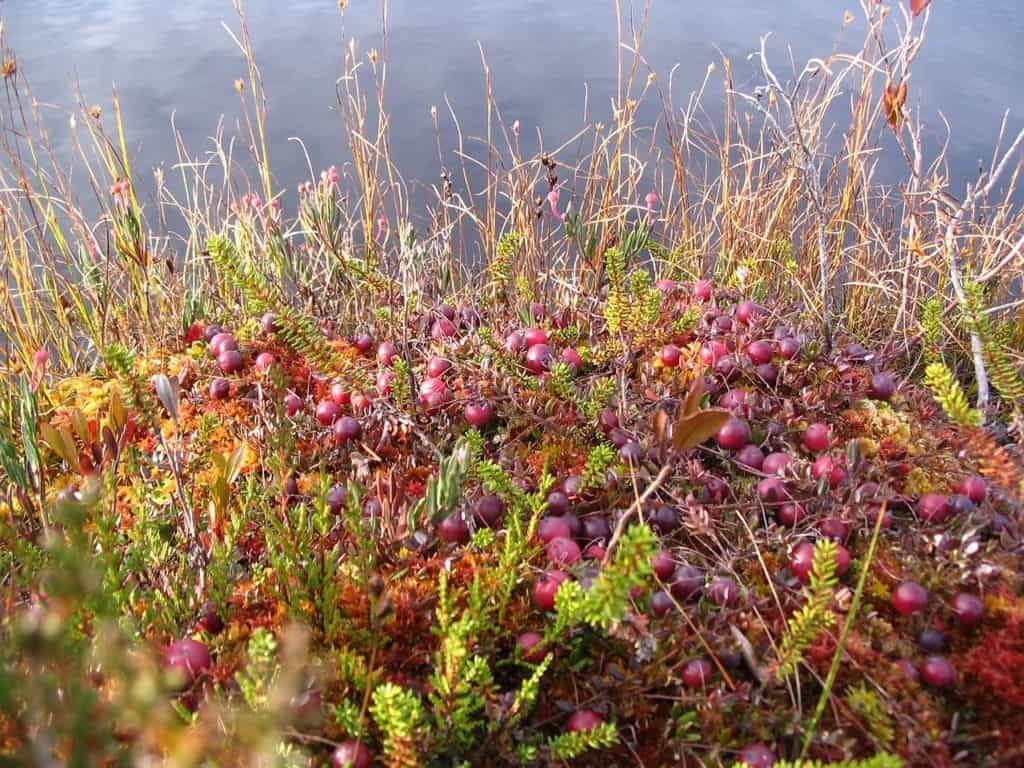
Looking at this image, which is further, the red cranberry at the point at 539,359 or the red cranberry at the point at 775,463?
the red cranberry at the point at 539,359

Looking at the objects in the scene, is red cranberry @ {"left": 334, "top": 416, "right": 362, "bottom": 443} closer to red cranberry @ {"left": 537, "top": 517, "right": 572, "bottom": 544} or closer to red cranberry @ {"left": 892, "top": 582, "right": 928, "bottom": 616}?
red cranberry @ {"left": 537, "top": 517, "right": 572, "bottom": 544}

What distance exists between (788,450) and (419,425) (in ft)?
3.51

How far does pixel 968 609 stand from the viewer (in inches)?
62.4

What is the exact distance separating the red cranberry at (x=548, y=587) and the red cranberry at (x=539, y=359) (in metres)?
0.96

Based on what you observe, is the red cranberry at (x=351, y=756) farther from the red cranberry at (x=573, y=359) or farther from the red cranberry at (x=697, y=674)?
the red cranberry at (x=573, y=359)

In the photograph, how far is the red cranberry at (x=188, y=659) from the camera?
1468 millimetres

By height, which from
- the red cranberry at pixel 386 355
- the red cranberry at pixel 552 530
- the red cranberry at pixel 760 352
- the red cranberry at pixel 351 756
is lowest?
the red cranberry at pixel 351 756

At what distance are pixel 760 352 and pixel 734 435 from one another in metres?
A: 0.42

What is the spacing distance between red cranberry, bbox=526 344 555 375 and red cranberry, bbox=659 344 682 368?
14.6 inches

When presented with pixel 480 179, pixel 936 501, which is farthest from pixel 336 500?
pixel 480 179

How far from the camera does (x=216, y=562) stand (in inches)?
68.2

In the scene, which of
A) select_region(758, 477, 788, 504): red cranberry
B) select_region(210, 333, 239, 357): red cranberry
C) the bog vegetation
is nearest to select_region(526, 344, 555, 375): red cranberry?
the bog vegetation

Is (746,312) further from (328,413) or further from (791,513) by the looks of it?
(328,413)

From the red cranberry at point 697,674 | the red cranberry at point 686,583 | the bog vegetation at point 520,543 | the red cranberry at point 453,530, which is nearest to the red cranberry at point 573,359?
the bog vegetation at point 520,543
